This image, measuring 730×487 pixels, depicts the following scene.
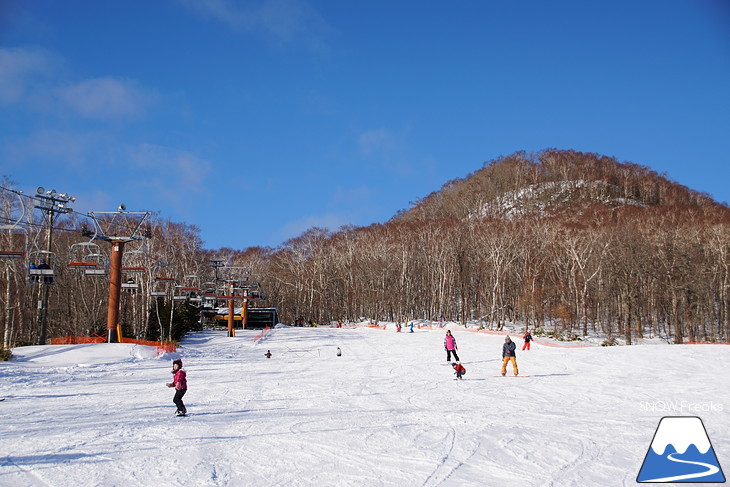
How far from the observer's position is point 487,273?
6738 cm

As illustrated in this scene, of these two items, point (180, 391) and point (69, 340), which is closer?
point (180, 391)

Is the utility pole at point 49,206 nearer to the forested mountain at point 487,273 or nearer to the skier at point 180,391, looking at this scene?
the forested mountain at point 487,273

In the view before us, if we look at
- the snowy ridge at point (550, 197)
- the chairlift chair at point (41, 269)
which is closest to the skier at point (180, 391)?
the chairlift chair at point (41, 269)

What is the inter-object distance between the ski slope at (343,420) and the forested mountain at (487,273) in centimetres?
1742

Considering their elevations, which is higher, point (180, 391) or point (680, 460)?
point (180, 391)

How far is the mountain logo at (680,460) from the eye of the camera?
8.52m

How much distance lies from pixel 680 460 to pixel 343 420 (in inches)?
267

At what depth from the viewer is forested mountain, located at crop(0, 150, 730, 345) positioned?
50.9m

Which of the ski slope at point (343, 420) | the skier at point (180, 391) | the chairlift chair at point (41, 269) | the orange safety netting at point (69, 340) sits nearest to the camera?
the ski slope at point (343, 420)

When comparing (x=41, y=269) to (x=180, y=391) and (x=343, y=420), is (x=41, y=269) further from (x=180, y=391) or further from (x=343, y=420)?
(x=343, y=420)

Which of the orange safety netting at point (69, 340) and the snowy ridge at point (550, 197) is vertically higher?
the snowy ridge at point (550, 197)

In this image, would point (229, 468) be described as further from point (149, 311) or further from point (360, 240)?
point (360, 240)

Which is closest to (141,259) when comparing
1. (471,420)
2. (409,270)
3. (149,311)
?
(149,311)

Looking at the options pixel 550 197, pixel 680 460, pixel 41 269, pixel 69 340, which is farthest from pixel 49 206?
pixel 550 197
